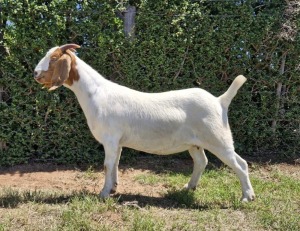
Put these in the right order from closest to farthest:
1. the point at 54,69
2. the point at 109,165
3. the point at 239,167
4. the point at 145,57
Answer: the point at 54,69, the point at 109,165, the point at 239,167, the point at 145,57

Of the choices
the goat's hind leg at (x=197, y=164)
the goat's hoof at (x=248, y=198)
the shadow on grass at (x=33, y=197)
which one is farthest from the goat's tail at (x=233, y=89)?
the shadow on grass at (x=33, y=197)

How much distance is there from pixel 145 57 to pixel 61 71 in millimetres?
2053

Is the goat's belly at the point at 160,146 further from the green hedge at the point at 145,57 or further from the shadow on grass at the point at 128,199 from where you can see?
the green hedge at the point at 145,57

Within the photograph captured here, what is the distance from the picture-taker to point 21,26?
634 centimetres

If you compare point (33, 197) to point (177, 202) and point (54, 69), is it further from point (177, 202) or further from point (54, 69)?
point (177, 202)

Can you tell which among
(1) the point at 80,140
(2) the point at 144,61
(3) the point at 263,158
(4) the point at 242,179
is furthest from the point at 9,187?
(3) the point at 263,158

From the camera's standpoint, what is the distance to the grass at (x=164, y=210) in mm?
4535

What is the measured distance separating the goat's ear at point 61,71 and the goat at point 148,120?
96mm

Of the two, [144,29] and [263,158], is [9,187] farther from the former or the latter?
[263,158]

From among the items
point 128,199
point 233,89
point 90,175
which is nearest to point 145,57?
point 233,89

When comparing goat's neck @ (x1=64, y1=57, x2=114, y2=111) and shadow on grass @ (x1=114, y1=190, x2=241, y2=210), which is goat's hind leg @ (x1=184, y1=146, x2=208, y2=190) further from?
goat's neck @ (x1=64, y1=57, x2=114, y2=111)

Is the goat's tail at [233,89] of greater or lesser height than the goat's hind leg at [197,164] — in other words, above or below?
above

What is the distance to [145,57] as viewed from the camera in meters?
6.78

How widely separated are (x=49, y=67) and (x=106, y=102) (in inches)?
34.0
